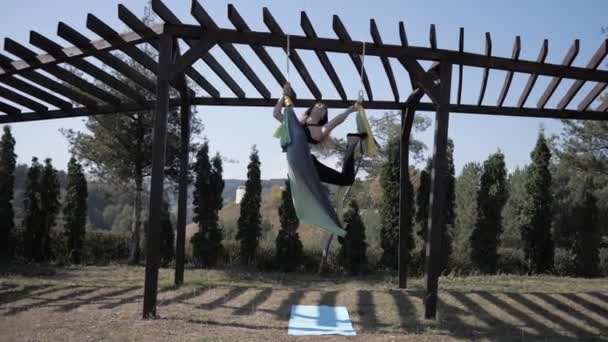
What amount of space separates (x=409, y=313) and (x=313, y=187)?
9.50 ft

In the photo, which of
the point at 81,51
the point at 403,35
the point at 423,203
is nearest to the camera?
the point at 403,35

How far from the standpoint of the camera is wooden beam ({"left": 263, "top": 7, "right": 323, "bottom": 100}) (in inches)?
197

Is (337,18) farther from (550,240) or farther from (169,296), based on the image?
(550,240)

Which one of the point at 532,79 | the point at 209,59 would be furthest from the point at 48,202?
the point at 532,79

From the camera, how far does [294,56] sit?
568 cm

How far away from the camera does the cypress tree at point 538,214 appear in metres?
11.5

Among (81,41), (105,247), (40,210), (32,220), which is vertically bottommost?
(105,247)

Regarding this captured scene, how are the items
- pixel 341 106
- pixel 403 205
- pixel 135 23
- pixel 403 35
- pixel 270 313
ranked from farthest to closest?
pixel 403 205, pixel 341 106, pixel 270 313, pixel 403 35, pixel 135 23

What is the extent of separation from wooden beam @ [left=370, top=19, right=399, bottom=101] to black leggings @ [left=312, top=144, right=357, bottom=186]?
1.56 m

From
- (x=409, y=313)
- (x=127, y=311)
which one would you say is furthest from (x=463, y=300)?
(x=127, y=311)

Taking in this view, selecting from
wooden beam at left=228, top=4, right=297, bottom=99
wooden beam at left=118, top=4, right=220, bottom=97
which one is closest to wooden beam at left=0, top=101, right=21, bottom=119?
wooden beam at left=118, top=4, right=220, bottom=97

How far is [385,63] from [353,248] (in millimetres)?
6250

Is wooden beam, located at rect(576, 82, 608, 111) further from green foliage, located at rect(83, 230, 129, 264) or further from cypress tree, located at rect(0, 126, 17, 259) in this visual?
cypress tree, located at rect(0, 126, 17, 259)

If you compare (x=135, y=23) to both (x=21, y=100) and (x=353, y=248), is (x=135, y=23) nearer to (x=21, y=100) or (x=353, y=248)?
(x=21, y=100)
